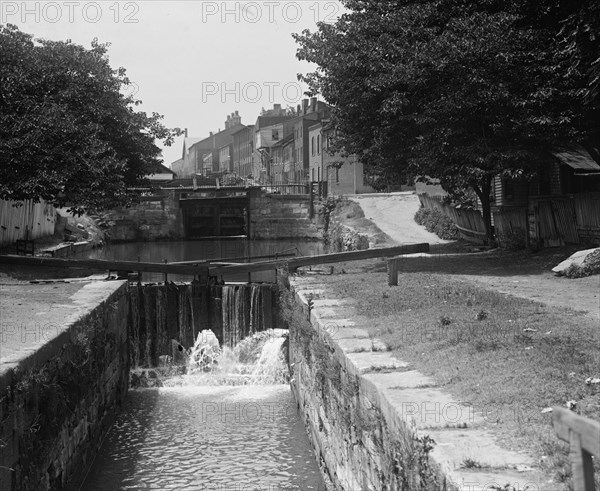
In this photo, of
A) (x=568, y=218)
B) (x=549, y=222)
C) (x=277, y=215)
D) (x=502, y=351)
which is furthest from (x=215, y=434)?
(x=277, y=215)

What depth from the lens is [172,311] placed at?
1912 cm

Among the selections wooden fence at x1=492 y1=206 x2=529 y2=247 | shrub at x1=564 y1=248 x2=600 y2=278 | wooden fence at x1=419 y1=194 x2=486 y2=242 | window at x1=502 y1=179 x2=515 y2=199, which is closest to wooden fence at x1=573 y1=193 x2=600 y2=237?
wooden fence at x1=492 y1=206 x2=529 y2=247

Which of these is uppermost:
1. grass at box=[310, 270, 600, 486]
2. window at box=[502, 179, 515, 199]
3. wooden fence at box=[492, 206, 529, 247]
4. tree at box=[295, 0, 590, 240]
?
tree at box=[295, 0, 590, 240]

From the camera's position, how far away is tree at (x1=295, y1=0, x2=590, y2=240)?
55.9ft

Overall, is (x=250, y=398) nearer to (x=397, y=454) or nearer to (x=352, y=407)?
(x=352, y=407)

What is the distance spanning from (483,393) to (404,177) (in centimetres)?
1521

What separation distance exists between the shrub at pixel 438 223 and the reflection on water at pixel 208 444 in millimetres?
16563

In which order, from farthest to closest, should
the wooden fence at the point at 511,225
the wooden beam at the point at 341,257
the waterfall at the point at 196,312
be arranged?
the wooden fence at the point at 511,225 → the waterfall at the point at 196,312 → the wooden beam at the point at 341,257

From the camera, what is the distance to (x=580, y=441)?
11.4ft

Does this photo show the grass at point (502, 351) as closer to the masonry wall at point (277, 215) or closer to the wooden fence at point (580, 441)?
the wooden fence at point (580, 441)

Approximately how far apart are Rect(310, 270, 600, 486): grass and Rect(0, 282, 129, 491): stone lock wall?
4.21 meters

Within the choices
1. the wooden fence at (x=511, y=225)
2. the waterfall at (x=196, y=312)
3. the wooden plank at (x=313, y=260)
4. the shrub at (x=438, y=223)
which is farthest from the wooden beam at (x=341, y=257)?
the shrub at (x=438, y=223)

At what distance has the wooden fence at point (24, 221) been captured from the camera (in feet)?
91.3

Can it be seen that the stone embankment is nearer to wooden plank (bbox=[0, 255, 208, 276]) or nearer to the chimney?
wooden plank (bbox=[0, 255, 208, 276])
